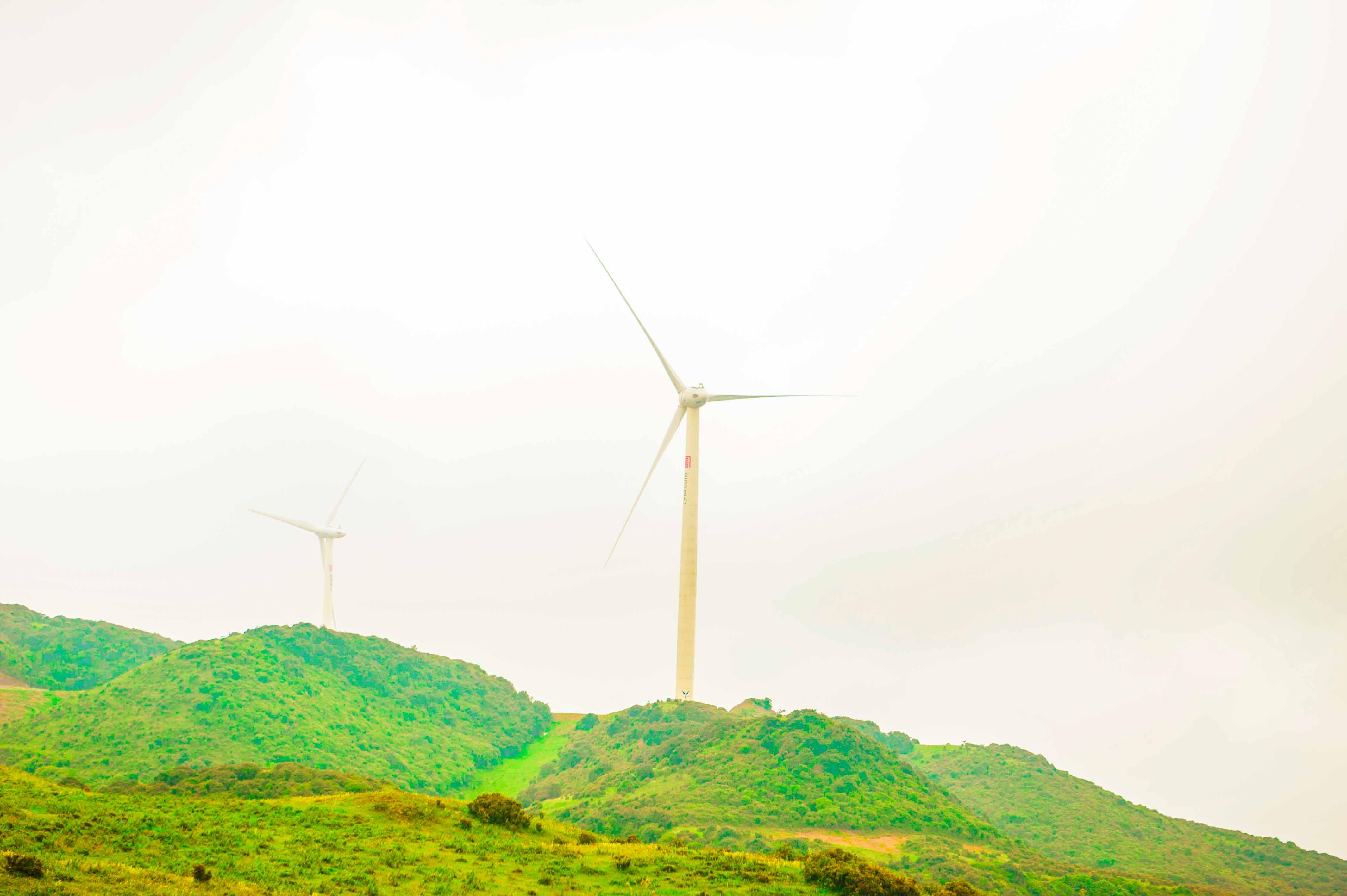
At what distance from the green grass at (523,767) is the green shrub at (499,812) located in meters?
67.8

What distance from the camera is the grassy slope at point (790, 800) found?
242 ft

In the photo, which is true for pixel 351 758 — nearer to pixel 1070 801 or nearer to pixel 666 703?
pixel 666 703

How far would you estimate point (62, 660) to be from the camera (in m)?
162

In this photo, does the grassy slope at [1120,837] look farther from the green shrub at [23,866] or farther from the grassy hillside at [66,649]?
the grassy hillside at [66,649]

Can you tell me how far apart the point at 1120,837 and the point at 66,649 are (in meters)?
192

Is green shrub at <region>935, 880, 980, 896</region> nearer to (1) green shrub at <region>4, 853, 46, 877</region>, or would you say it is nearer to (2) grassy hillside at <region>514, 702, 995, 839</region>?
(2) grassy hillside at <region>514, 702, 995, 839</region>

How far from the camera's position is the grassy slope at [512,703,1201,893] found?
73688 mm

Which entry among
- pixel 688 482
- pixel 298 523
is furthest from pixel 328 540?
pixel 688 482

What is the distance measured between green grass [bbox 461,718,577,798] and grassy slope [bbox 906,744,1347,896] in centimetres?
7099

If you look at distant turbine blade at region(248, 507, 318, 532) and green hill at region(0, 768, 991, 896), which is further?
distant turbine blade at region(248, 507, 318, 532)

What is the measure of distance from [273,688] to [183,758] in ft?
102

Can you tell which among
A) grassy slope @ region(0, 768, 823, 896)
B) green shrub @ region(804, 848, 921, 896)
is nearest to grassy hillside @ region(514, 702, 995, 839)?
grassy slope @ region(0, 768, 823, 896)

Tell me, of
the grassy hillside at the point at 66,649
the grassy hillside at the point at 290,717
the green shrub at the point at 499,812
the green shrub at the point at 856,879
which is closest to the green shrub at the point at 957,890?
the green shrub at the point at 856,879

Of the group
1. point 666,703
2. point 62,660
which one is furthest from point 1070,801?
point 62,660
